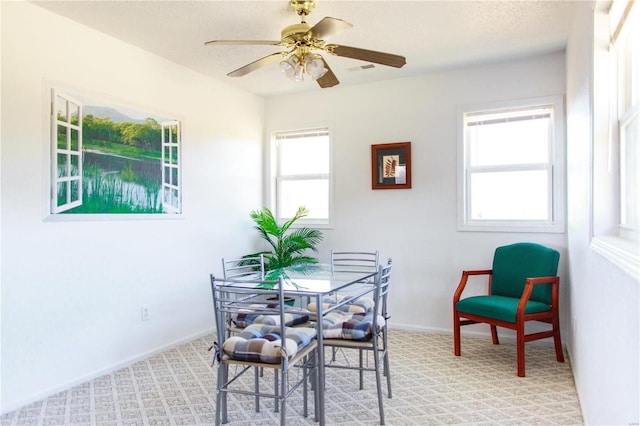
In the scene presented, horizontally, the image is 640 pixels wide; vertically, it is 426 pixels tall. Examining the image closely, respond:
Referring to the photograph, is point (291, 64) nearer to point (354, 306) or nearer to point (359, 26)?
point (359, 26)

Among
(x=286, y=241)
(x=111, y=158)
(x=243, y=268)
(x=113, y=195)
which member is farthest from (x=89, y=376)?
(x=286, y=241)

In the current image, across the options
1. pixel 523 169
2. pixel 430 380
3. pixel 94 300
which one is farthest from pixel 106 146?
pixel 523 169

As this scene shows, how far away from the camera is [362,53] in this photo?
102 inches

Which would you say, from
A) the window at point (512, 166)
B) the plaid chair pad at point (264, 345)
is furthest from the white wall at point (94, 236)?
the window at point (512, 166)

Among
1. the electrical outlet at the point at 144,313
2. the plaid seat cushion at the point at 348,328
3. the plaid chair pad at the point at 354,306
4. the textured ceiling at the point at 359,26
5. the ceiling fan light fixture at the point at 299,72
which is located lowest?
the electrical outlet at the point at 144,313

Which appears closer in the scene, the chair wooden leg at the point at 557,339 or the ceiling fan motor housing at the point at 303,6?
the ceiling fan motor housing at the point at 303,6

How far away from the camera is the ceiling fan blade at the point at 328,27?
86.7 inches

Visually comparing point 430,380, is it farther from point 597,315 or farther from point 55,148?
point 55,148

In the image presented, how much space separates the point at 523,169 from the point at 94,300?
3.82 metres

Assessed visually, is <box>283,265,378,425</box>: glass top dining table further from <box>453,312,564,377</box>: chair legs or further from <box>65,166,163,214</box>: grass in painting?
<box>65,166,163,214</box>: grass in painting

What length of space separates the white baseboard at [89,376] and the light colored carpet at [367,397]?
4 cm

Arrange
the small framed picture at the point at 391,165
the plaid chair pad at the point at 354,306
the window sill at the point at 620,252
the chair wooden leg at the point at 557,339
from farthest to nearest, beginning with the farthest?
the small framed picture at the point at 391,165, the chair wooden leg at the point at 557,339, the plaid chair pad at the point at 354,306, the window sill at the point at 620,252

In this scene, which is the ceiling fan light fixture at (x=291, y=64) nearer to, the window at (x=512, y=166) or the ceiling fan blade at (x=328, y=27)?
the ceiling fan blade at (x=328, y=27)

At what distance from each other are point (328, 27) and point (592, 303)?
1.96m
